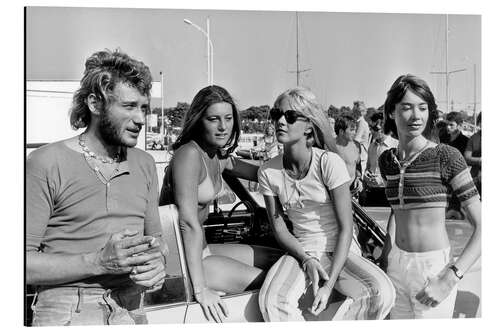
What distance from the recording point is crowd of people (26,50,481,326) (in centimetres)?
321

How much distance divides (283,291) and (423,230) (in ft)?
3.12

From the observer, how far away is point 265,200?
377cm

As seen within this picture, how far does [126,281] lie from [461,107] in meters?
2.29

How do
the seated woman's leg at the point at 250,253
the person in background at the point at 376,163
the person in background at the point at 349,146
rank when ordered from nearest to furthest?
the seated woman's leg at the point at 250,253 → the person in background at the point at 349,146 → the person in background at the point at 376,163

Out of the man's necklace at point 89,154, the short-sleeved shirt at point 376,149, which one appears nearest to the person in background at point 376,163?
the short-sleeved shirt at point 376,149

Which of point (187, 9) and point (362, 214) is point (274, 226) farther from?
point (187, 9)

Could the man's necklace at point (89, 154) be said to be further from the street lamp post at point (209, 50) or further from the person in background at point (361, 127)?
the person in background at point (361, 127)

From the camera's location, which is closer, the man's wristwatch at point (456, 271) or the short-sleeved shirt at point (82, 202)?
the short-sleeved shirt at point (82, 202)

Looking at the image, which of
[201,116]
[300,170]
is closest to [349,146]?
[300,170]

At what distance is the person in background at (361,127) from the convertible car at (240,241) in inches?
15.2

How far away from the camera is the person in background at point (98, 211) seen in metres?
3.12

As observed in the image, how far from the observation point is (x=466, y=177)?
3.91 meters

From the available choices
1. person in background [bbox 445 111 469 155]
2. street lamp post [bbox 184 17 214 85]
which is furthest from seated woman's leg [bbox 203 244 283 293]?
person in background [bbox 445 111 469 155]
